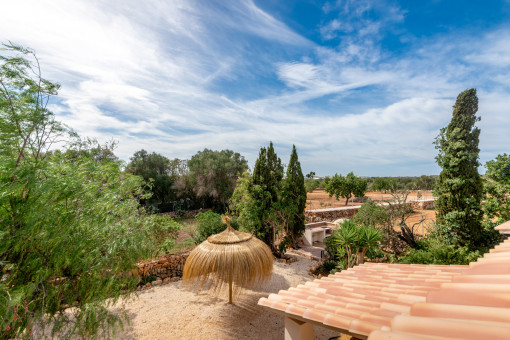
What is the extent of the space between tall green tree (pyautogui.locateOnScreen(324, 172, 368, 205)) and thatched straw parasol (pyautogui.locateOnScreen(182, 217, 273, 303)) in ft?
98.8

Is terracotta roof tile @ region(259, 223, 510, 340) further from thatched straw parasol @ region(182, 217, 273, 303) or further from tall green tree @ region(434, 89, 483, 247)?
tall green tree @ region(434, 89, 483, 247)

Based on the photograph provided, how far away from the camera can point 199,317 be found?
6.70m

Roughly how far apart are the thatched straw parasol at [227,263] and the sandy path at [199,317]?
0.89 m

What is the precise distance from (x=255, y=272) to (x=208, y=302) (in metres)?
2.19

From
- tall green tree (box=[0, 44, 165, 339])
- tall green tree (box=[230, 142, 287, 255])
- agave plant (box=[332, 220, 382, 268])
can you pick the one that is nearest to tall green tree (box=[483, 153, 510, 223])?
agave plant (box=[332, 220, 382, 268])

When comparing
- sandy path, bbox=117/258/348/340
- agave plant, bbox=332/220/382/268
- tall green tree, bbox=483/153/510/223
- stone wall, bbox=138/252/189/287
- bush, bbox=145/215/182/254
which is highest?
tall green tree, bbox=483/153/510/223

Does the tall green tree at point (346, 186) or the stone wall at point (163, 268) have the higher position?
the tall green tree at point (346, 186)

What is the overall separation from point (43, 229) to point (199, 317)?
5.31m

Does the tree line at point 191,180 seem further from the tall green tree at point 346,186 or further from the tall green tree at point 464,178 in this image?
the tall green tree at point 464,178

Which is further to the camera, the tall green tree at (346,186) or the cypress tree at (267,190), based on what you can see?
the tall green tree at (346,186)

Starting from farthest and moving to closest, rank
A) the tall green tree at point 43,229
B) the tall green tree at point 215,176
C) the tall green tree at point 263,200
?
the tall green tree at point 215,176
the tall green tree at point 263,200
the tall green tree at point 43,229

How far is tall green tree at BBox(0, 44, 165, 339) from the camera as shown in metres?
2.51

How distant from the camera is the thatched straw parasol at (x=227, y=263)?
21.1 feet

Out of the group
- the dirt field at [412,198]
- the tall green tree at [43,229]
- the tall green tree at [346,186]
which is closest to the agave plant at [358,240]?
the dirt field at [412,198]
